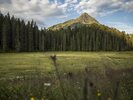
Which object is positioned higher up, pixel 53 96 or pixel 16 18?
pixel 16 18

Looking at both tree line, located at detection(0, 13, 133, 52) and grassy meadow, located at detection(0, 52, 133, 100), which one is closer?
grassy meadow, located at detection(0, 52, 133, 100)

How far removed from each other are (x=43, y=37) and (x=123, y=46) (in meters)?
81.2

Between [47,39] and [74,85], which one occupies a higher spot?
[47,39]

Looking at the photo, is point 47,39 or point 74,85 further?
point 47,39

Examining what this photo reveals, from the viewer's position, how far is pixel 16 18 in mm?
124000

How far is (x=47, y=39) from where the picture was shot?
461 ft

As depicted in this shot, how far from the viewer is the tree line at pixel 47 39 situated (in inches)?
4227

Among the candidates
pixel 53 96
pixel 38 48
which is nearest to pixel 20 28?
pixel 38 48

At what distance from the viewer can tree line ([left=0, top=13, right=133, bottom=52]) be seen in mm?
107375

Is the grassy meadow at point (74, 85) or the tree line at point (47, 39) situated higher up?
the tree line at point (47, 39)

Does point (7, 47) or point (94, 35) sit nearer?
point (7, 47)

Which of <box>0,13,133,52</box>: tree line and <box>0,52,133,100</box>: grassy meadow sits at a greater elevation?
<box>0,13,133,52</box>: tree line

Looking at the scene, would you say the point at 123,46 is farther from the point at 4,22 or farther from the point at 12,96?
the point at 12,96

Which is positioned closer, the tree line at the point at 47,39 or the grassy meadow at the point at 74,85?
the grassy meadow at the point at 74,85
